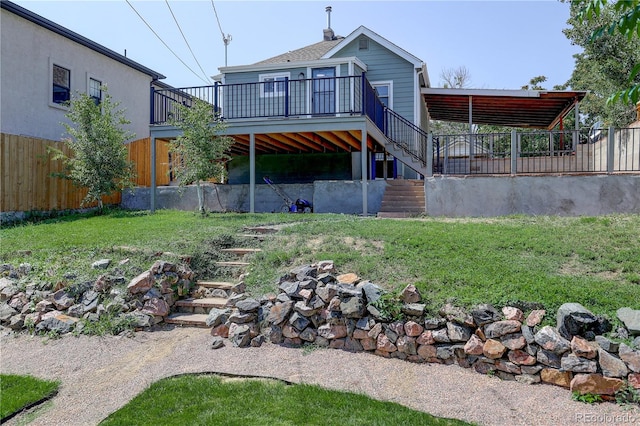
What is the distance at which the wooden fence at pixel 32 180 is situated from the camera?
1060 cm

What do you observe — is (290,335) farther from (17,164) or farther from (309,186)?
(17,164)

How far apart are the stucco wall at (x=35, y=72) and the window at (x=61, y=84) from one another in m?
0.14

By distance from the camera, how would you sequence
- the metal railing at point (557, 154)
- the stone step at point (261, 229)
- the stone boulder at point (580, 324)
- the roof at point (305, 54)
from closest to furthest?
the stone boulder at point (580, 324) < the stone step at point (261, 229) < the metal railing at point (557, 154) < the roof at point (305, 54)

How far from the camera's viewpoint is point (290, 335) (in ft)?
16.3

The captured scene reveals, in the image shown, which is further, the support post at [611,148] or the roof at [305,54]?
the roof at [305,54]

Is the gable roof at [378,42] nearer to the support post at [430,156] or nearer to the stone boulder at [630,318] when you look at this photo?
the support post at [430,156]

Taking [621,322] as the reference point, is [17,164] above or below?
above

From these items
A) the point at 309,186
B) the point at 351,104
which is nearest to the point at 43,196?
the point at 309,186

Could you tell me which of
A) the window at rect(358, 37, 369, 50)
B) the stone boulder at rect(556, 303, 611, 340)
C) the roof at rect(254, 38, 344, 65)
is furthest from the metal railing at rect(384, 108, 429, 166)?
the stone boulder at rect(556, 303, 611, 340)

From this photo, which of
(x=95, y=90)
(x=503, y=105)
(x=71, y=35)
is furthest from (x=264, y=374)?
(x=95, y=90)

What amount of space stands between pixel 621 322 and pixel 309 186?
9.24 metres

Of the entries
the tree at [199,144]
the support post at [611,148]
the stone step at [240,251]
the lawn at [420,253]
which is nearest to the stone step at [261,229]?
the lawn at [420,253]

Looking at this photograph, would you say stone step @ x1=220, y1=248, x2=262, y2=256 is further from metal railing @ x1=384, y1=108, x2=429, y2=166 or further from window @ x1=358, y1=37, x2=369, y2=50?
window @ x1=358, y1=37, x2=369, y2=50

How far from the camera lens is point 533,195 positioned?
9.60 m
